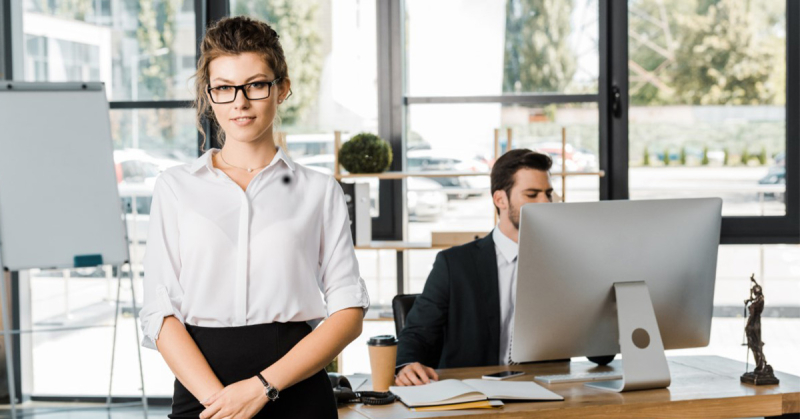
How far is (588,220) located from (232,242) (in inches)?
34.8

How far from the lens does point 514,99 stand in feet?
14.3

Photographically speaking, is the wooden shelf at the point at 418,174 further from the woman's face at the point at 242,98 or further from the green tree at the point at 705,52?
the woman's face at the point at 242,98

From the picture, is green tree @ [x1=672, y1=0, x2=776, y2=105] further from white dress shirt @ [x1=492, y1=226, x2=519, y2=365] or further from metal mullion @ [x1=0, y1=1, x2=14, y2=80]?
metal mullion @ [x1=0, y1=1, x2=14, y2=80]

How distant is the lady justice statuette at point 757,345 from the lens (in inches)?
85.7

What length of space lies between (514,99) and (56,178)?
86.2 inches

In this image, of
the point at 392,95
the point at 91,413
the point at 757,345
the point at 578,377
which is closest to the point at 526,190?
the point at 578,377

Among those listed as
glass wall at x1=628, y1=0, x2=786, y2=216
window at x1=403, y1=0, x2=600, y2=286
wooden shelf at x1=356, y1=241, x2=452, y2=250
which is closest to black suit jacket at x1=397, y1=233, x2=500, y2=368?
wooden shelf at x1=356, y1=241, x2=452, y2=250

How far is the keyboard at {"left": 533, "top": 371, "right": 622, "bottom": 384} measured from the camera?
219 cm

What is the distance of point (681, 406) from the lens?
78.7 inches

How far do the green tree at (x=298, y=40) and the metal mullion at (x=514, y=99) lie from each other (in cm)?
52

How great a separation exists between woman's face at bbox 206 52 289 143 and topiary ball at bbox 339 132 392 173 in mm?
2493

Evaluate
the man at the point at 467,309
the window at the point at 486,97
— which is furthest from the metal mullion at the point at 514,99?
the man at the point at 467,309

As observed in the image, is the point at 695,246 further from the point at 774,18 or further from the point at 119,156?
the point at 119,156

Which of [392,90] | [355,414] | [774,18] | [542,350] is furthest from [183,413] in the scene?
[774,18]
